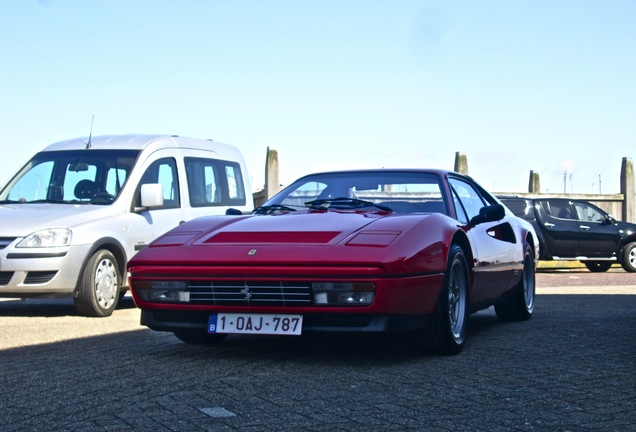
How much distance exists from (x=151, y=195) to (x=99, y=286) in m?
1.06

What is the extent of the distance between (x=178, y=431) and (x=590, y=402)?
2106mm

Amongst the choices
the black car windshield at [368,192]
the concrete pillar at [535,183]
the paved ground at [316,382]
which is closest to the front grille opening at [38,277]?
the paved ground at [316,382]

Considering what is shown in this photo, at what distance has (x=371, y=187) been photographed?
7.88 metres

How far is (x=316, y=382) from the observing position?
19.0ft

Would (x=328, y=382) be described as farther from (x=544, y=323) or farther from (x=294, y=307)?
(x=544, y=323)

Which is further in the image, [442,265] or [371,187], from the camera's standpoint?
[371,187]

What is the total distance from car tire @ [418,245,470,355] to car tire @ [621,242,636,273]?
14439mm

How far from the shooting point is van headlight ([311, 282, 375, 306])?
6.16m

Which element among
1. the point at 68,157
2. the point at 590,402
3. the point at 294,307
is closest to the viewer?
the point at 590,402

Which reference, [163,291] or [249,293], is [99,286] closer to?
[163,291]

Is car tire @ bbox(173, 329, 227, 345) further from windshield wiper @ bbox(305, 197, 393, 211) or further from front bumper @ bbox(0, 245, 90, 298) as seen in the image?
front bumper @ bbox(0, 245, 90, 298)

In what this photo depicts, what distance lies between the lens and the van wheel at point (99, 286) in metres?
9.95

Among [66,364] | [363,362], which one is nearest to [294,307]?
[363,362]

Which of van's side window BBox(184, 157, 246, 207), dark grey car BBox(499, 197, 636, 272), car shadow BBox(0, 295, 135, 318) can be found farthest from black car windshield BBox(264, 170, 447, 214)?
dark grey car BBox(499, 197, 636, 272)
